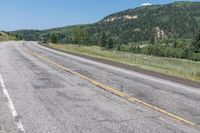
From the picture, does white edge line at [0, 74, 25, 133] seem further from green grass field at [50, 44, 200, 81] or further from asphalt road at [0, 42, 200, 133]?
green grass field at [50, 44, 200, 81]

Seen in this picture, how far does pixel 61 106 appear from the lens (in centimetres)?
1028

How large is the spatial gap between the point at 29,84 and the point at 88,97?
142 inches

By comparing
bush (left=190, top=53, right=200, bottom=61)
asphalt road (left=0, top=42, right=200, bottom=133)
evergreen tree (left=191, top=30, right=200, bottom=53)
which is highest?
asphalt road (left=0, top=42, right=200, bottom=133)

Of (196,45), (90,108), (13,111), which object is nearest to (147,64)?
(90,108)

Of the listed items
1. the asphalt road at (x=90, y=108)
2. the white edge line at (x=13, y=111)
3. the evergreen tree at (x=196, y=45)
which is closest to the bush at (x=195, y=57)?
the evergreen tree at (x=196, y=45)

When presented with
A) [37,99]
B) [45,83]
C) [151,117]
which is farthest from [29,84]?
[151,117]

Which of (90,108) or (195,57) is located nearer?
(90,108)

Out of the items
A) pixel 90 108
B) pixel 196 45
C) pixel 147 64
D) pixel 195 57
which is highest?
pixel 90 108

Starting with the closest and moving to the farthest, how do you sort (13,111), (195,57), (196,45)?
(13,111) < (195,57) < (196,45)

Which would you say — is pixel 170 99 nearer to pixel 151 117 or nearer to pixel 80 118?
pixel 151 117

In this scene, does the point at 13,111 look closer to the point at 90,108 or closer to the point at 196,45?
the point at 90,108

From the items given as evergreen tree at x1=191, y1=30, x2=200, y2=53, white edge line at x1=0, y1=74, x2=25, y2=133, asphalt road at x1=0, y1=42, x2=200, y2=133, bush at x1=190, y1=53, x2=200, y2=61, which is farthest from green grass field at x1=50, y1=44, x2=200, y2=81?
evergreen tree at x1=191, y1=30, x2=200, y2=53

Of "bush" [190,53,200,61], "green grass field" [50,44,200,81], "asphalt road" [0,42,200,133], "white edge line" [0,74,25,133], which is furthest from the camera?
"bush" [190,53,200,61]

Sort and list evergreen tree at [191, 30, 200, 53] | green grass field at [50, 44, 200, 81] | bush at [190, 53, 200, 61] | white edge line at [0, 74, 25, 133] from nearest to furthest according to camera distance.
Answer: white edge line at [0, 74, 25, 133] < green grass field at [50, 44, 200, 81] < bush at [190, 53, 200, 61] < evergreen tree at [191, 30, 200, 53]
